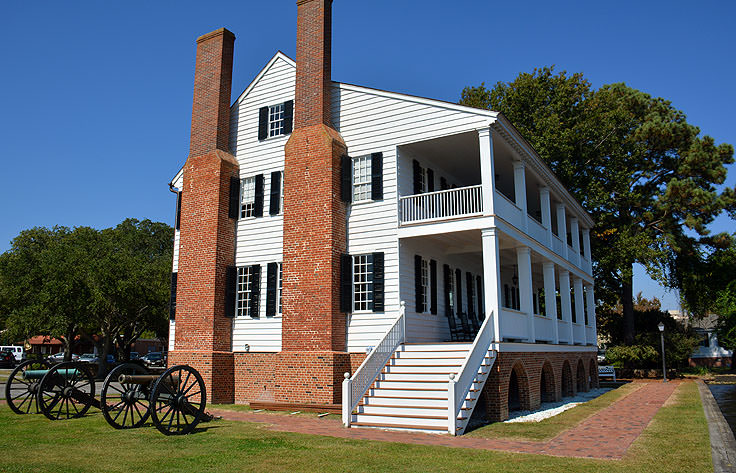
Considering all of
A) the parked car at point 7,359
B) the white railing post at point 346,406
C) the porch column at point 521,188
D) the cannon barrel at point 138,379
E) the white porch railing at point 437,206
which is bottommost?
the parked car at point 7,359

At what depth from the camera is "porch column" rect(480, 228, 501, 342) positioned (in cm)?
1360

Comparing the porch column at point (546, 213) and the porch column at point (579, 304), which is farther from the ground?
the porch column at point (546, 213)

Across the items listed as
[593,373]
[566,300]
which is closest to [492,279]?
[566,300]

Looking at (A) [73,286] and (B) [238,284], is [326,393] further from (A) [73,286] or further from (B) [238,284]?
(A) [73,286]

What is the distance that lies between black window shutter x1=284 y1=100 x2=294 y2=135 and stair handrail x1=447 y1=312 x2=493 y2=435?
892 centimetres

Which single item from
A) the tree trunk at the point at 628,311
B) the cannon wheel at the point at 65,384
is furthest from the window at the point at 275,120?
the tree trunk at the point at 628,311

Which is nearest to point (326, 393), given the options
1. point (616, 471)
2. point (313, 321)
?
point (313, 321)

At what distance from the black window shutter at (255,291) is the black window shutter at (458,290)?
256 inches

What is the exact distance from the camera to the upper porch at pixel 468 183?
14.9m

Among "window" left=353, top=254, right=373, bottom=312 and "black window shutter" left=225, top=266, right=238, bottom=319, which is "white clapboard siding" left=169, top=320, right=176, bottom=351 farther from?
"window" left=353, top=254, right=373, bottom=312

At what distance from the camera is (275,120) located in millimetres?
18594

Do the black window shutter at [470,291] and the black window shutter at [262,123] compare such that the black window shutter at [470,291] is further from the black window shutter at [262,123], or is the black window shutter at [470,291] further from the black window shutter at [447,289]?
the black window shutter at [262,123]

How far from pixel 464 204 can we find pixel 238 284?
761cm

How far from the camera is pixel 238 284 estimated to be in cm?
1792
